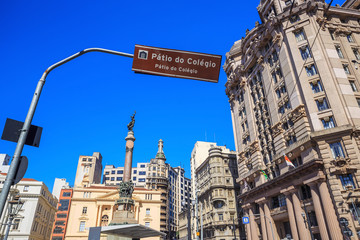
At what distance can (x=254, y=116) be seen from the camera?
52.0 meters

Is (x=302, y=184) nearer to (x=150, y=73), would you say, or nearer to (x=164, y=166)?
(x=150, y=73)

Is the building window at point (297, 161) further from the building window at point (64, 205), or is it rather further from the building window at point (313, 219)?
the building window at point (64, 205)

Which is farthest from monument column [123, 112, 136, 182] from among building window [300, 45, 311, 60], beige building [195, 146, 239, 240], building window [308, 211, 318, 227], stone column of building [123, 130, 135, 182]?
building window [300, 45, 311, 60]

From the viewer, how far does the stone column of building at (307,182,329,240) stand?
1162 inches

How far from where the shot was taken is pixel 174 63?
7.21m

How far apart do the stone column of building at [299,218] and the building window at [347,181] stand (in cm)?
642

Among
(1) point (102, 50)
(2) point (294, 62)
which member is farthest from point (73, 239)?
(1) point (102, 50)

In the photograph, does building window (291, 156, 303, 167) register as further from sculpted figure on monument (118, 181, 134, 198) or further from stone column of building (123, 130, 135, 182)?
stone column of building (123, 130, 135, 182)

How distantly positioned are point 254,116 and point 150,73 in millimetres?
47838

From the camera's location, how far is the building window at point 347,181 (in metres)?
29.6

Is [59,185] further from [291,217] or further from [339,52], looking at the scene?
[339,52]

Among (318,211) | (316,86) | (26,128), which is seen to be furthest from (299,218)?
(26,128)

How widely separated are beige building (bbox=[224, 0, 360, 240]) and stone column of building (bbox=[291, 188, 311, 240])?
0.12 m

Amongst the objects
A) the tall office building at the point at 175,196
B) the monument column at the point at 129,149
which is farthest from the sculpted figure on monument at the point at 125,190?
the tall office building at the point at 175,196
